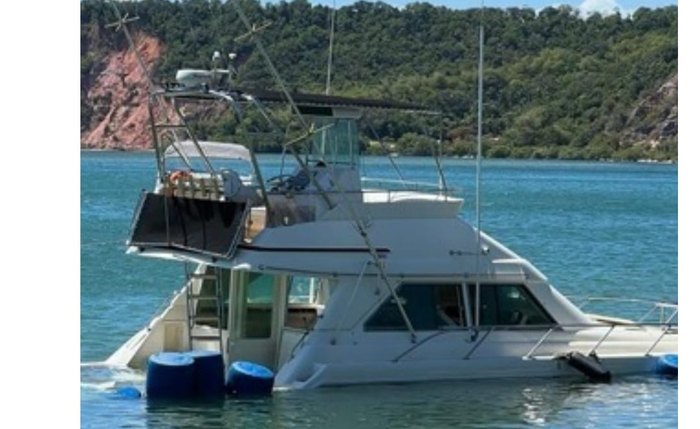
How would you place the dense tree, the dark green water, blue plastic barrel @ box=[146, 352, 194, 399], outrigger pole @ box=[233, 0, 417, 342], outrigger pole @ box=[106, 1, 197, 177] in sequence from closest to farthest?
outrigger pole @ box=[106, 1, 197, 177]
blue plastic barrel @ box=[146, 352, 194, 399]
the dark green water
outrigger pole @ box=[233, 0, 417, 342]
the dense tree

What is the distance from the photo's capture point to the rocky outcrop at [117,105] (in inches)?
5032

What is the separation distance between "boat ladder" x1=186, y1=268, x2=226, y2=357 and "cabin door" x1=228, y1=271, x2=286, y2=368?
0.76 ft

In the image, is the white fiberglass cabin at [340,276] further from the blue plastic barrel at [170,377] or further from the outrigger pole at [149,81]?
the blue plastic barrel at [170,377]

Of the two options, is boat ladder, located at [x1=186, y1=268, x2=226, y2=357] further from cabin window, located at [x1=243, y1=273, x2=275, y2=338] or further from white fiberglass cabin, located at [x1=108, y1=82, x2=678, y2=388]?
cabin window, located at [x1=243, y1=273, x2=275, y2=338]

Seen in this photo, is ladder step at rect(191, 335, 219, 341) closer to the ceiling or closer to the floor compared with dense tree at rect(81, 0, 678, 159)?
closer to the floor

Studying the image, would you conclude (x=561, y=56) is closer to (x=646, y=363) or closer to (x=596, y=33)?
(x=596, y=33)

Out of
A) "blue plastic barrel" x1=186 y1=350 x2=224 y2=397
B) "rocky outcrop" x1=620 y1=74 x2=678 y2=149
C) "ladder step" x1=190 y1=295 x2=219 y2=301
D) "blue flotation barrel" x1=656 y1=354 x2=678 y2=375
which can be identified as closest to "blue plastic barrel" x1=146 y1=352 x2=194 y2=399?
"blue plastic barrel" x1=186 y1=350 x2=224 y2=397

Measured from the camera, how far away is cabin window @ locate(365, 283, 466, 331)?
1834 cm

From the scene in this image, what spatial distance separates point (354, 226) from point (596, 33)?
15013 centimetres

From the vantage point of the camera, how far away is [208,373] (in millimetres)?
17531

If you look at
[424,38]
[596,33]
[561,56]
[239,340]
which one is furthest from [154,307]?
[596,33]

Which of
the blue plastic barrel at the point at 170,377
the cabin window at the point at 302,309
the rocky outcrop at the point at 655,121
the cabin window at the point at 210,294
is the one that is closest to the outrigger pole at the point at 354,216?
the cabin window at the point at 302,309
